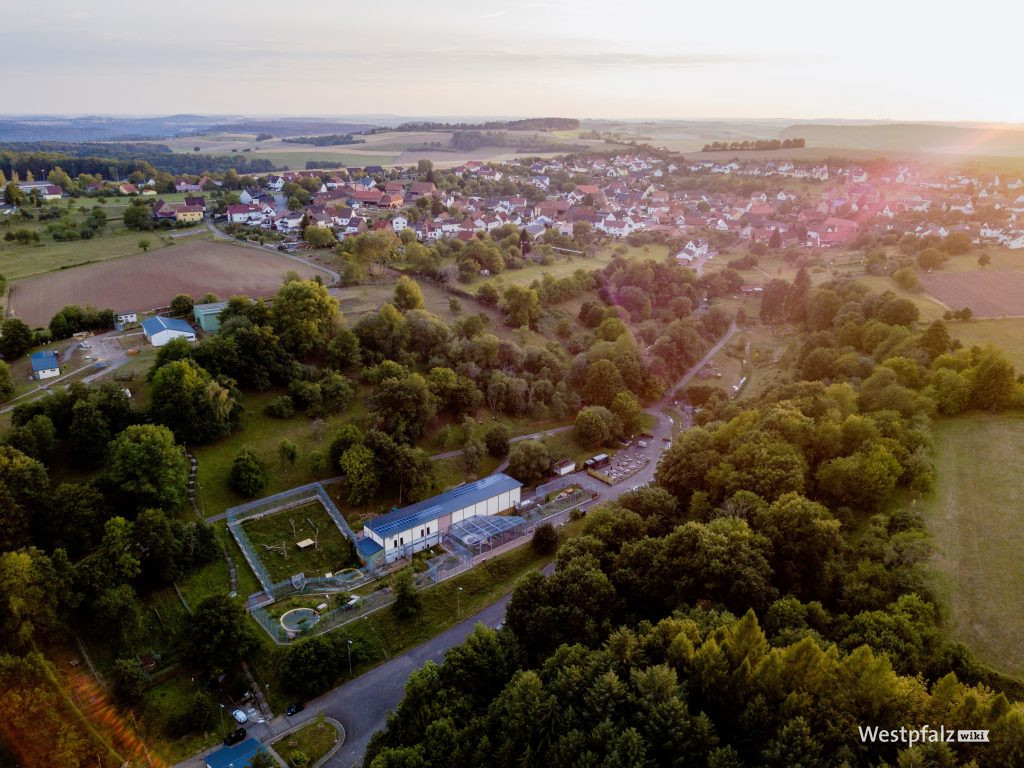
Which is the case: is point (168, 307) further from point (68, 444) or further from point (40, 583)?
point (40, 583)

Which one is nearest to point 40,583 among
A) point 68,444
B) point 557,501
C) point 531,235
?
point 68,444

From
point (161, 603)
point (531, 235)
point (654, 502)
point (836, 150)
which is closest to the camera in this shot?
point (161, 603)

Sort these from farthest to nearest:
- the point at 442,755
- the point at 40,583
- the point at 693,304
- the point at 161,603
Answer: the point at 693,304 → the point at 161,603 → the point at 40,583 → the point at 442,755

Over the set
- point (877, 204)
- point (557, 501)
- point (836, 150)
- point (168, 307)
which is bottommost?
point (557, 501)

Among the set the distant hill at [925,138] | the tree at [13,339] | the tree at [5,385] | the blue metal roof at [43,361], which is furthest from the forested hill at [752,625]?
the distant hill at [925,138]

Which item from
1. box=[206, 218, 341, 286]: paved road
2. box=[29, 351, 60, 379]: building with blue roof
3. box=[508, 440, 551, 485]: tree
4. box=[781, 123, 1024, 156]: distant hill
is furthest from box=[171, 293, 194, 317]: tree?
box=[781, 123, 1024, 156]: distant hill

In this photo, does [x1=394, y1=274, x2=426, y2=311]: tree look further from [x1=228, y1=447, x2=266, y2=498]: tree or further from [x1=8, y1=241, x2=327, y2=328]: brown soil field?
[x1=228, y1=447, x2=266, y2=498]: tree
